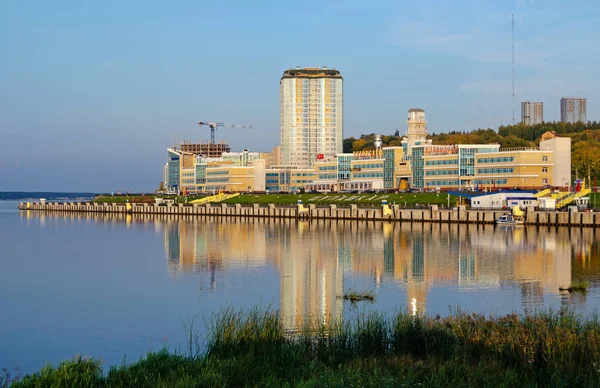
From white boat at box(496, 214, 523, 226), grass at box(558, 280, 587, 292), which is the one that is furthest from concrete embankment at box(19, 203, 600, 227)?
grass at box(558, 280, 587, 292)

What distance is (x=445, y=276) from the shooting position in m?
48.9

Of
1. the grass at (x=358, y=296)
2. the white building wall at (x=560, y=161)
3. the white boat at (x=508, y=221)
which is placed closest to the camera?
the grass at (x=358, y=296)

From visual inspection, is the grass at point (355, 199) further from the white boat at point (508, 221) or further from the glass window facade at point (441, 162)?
the white boat at point (508, 221)

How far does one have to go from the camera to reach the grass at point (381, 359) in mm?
18656

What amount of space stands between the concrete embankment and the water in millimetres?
7575

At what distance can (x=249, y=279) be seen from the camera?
157ft

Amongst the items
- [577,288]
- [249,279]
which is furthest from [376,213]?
[577,288]

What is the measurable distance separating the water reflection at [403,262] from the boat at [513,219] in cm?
292

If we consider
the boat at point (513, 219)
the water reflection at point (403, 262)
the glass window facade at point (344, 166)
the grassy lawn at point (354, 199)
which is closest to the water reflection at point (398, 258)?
the water reflection at point (403, 262)

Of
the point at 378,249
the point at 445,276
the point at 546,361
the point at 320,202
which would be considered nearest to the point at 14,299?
the point at 445,276

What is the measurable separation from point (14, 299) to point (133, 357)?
17.4 meters

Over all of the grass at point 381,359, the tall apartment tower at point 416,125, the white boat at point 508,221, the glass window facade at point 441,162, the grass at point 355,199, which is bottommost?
the grass at point 381,359

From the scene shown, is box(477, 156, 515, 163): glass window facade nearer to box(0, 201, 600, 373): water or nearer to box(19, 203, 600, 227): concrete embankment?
box(19, 203, 600, 227): concrete embankment

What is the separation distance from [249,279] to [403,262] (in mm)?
14176
